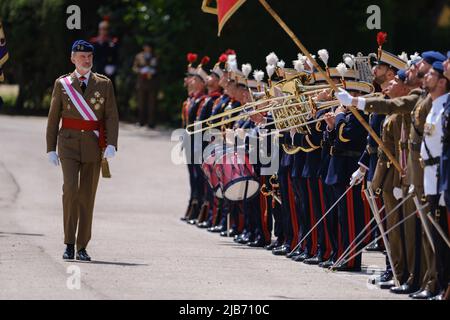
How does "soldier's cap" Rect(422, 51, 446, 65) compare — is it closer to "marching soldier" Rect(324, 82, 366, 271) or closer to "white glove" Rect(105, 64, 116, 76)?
"marching soldier" Rect(324, 82, 366, 271)

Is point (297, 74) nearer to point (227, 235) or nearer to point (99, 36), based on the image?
Answer: point (227, 235)

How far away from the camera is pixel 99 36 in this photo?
1205 inches

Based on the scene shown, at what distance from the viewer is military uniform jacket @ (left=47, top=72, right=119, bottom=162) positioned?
1455 centimetres

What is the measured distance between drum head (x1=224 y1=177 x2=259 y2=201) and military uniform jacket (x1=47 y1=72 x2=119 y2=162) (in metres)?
2.52

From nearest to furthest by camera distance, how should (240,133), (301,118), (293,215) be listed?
(301,118) < (293,215) < (240,133)

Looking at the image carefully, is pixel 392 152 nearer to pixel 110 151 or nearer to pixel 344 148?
pixel 344 148

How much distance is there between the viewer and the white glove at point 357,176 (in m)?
13.8

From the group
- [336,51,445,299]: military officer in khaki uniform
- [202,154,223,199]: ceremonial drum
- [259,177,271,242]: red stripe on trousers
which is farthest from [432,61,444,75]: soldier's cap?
A: [202,154,223,199]: ceremonial drum

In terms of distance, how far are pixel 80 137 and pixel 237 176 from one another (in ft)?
8.96

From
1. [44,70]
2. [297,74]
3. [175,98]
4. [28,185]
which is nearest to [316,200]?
[297,74]

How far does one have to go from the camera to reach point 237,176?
16.8 m

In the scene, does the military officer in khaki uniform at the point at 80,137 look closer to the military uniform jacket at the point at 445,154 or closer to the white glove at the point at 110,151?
the white glove at the point at 110,151

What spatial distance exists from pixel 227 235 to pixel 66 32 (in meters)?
14.0

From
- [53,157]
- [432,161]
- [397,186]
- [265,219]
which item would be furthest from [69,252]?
[432,161]
